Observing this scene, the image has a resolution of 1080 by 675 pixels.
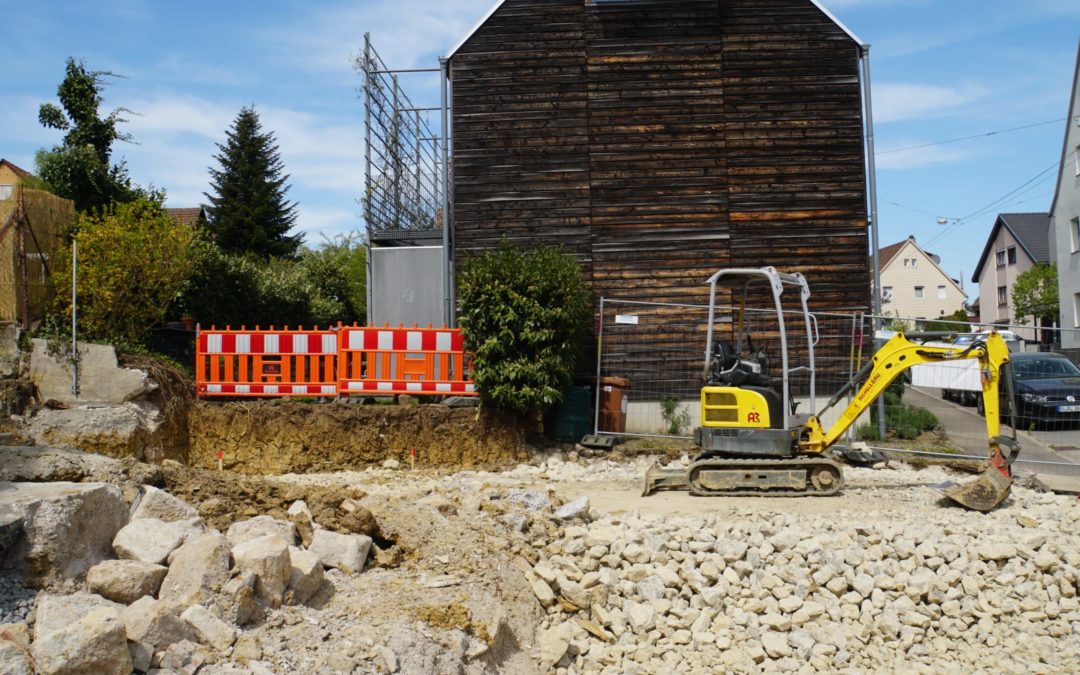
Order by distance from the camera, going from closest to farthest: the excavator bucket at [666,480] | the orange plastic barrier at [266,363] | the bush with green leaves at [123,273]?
1. the excavator bucket at [666,480]
2. the bush with green leaves at [123,273]
3. the orange plastic barrier at [266,363]

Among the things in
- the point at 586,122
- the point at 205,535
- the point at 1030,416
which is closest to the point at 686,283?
the point at 586,122

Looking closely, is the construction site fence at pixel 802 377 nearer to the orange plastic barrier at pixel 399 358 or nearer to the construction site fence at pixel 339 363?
the orange plastic barrier at pixel 399 358

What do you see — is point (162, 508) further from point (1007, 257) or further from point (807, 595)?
point (1007, 257)

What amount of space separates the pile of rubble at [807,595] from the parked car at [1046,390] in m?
3.54

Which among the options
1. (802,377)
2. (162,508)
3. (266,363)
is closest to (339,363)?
(266,363)

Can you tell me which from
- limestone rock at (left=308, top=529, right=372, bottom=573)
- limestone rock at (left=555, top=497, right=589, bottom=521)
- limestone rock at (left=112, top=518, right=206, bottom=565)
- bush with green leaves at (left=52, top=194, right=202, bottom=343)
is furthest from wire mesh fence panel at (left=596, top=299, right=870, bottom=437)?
limestone rock at (left=112, top=518, right=206, bottom=565)

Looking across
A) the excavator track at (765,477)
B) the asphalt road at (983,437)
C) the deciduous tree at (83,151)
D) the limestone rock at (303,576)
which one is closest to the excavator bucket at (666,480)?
the excavator track at (765,477)

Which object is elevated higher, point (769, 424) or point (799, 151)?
A: point (799, 151)

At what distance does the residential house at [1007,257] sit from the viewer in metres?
46.7

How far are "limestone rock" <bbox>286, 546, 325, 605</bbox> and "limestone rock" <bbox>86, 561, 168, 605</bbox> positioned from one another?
91cm

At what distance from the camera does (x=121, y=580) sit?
566 cm

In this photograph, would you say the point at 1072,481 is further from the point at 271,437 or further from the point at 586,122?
the point at 271,437

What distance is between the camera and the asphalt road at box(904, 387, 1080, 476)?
1223cm

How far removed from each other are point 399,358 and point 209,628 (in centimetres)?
904
